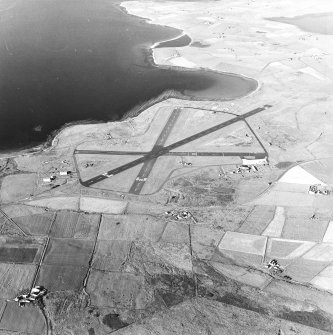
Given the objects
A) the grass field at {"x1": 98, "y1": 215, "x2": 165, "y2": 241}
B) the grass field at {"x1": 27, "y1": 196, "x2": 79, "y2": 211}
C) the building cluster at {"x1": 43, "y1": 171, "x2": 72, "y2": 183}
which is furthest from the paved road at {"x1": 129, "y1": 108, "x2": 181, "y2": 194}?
the building cluster at {"x1": 43, "y1": 171, "x2": 72, "y2": 183}

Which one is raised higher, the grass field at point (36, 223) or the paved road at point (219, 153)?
the paved road at point (219, 153)

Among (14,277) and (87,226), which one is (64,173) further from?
(14,277)

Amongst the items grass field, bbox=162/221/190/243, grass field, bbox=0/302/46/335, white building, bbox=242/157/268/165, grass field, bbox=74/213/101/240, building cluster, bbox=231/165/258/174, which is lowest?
grass field, bbox=0/302/46/335

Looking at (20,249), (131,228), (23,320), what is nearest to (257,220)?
(131,228)

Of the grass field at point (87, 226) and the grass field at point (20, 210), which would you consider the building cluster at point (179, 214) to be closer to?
the grass field at point (87, 226)

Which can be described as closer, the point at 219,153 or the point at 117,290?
the point at 117,290

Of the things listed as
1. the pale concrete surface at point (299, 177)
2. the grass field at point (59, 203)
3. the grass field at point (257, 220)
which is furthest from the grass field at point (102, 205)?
the pale concrete surface at point (299, 177)

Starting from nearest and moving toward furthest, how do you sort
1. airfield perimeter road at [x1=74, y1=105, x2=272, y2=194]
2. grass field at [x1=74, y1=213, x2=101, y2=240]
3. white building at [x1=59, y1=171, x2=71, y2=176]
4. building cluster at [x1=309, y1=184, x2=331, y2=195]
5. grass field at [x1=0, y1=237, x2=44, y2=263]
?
1. grass field at [x1=0, y1=237, x2=44, y2=263]
2. grass field at [x1=74, y1=213, x2=101, y2=240]
3. building cluster at [x1=309, y1=184, x2=331, y2=195]
4. airfield perimeter road at [x1=74, y1=105, x2=272, y2=194]
5. white building at [x1=59, y1=171, x2=71, y2=176]

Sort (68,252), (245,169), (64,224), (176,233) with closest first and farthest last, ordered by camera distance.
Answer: (68,252)
(176,233)
(64,224)
(245,169)

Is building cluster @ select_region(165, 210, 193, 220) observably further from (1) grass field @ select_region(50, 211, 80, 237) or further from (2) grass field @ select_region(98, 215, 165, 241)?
(1) grass field @ select_region(50, 211, 80, 237)

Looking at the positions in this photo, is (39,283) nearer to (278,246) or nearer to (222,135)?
(278,246)

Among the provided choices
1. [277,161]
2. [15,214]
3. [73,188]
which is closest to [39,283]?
[15,214]

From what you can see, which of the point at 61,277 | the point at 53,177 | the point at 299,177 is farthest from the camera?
the point at 53,177
